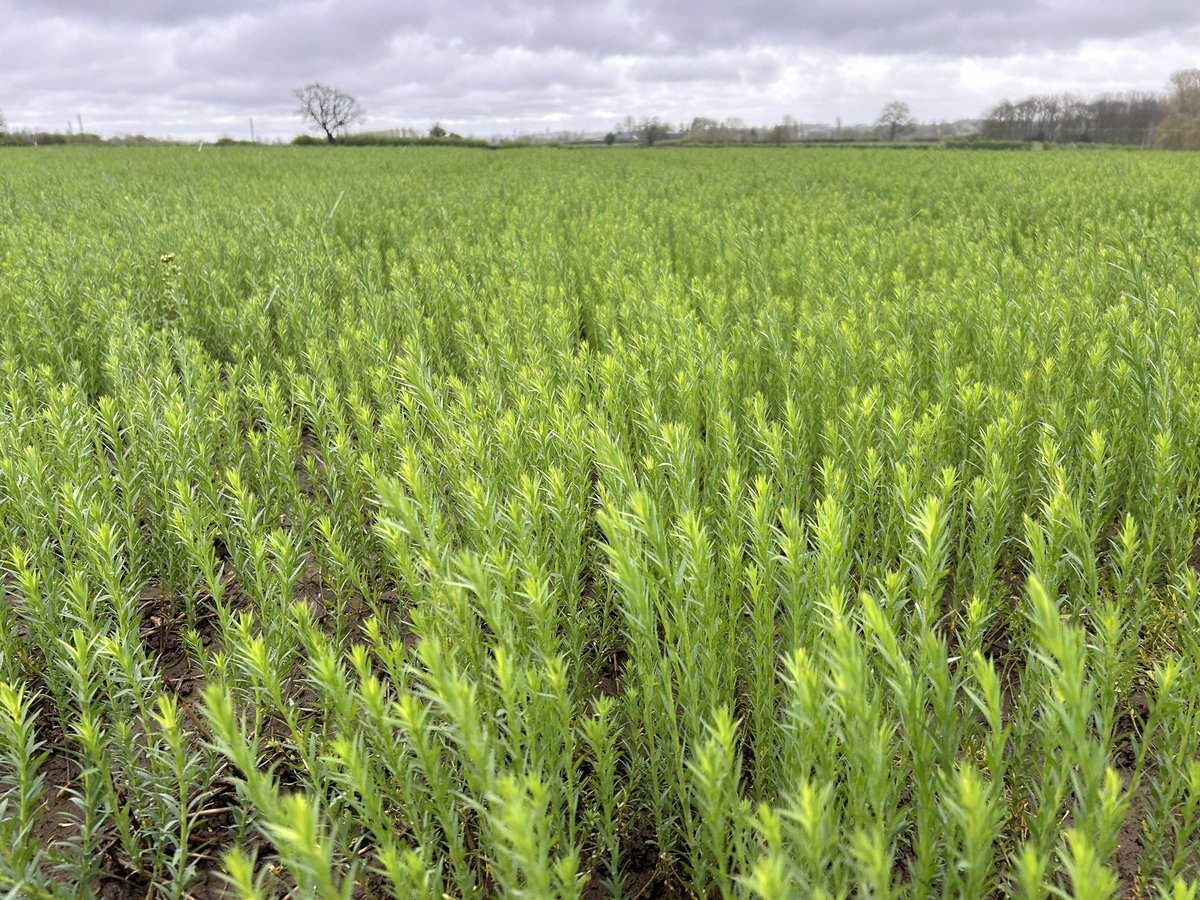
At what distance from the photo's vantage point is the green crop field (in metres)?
1.15

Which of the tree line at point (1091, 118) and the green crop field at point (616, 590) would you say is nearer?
the green crop field at point (616, 590)

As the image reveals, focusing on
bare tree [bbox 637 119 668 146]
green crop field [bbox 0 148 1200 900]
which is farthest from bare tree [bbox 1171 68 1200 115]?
green crop field [bbox 0 148 1200 900]

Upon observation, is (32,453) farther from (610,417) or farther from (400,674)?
(610,417)

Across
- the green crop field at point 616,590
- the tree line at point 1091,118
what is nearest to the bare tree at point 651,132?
the tree line at point 1091,118

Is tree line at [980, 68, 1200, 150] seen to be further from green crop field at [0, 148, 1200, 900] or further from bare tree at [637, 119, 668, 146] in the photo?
green crop field at [0, 148, 1200, 900]

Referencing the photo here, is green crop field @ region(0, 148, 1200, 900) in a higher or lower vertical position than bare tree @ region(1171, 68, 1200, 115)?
lower

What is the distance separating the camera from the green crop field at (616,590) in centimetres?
115

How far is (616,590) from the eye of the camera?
1.94m

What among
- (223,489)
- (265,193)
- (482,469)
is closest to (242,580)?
(223,489)

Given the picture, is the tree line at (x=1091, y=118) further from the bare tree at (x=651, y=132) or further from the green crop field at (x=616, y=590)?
the green crop field at (x=616, y=590)

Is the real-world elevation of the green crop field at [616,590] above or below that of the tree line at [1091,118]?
below

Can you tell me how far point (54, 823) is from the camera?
1819mm

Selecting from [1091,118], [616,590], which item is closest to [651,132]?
[1091,118]

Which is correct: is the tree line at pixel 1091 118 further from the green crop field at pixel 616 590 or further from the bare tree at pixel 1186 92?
the green crop field at pixel 616 590
